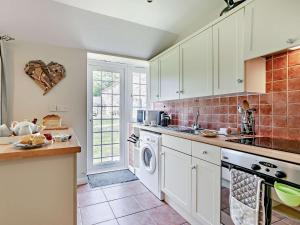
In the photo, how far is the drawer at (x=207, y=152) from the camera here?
1.48 meters

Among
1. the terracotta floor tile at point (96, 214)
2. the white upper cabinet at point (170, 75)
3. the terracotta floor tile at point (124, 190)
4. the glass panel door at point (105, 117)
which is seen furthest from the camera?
the glass panel door at point (105, 117)

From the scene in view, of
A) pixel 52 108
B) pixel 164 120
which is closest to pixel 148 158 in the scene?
pixel 164 120

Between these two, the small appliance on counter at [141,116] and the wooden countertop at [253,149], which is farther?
the small appliance on counter at [141,116]

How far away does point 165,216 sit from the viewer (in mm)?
1988

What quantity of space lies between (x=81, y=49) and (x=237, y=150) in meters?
2.68

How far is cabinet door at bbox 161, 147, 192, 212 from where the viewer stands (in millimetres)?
1833

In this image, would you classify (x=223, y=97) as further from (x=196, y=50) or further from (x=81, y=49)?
(x=81, y=49)

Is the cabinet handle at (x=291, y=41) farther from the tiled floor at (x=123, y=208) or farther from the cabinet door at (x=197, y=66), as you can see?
the tiled floor at (x=123, y=208)

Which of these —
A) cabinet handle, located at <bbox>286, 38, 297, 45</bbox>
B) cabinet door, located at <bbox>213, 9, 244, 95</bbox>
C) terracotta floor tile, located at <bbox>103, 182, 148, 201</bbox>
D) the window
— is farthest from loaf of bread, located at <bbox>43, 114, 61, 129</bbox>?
cabinet handle, located at <bbox>286, 38, 297, 45</bbox>

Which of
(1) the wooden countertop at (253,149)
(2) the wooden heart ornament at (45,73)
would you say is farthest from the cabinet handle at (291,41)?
Answer: (2) the wooden heart ornament at (45,73)

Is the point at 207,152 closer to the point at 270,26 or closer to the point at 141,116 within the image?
A: the point at 270,26

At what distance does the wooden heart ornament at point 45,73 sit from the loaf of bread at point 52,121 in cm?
39

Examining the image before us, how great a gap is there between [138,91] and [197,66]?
1.80m

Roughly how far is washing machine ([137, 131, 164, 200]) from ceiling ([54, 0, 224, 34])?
1.68 metres
